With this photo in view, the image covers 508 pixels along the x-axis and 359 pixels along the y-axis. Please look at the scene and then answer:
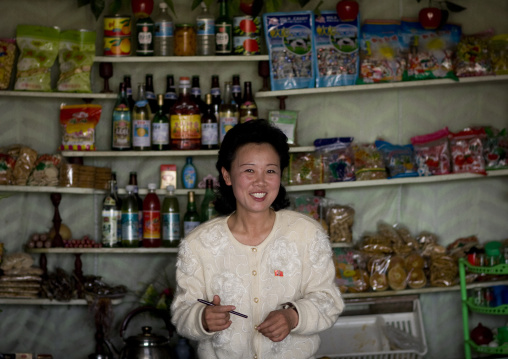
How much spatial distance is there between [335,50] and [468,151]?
844mm

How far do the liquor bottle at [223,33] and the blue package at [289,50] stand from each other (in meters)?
0.19

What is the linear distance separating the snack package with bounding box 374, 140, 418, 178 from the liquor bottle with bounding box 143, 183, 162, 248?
1.18 metres

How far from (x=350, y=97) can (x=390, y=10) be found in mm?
506

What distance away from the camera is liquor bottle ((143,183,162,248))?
3.33 m

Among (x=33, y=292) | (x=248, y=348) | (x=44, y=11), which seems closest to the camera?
(x=248, y=348)

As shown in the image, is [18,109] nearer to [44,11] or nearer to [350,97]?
[44,11]

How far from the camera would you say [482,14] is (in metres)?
3.64

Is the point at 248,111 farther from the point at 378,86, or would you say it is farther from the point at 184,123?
the point at 378,86

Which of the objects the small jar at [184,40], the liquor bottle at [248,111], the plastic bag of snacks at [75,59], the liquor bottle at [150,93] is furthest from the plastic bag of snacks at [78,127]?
the liquor bottle at [248,111]

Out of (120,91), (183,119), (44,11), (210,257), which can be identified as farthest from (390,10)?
(210,257)

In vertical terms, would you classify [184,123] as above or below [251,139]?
above

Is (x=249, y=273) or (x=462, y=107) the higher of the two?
(x=462, y=107)

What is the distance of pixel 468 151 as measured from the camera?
3.41 meters

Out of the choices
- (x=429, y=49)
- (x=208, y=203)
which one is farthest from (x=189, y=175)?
(x=429, y=49)
